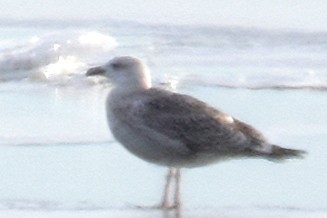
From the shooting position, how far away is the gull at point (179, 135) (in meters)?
7.35

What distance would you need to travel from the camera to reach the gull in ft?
24.1

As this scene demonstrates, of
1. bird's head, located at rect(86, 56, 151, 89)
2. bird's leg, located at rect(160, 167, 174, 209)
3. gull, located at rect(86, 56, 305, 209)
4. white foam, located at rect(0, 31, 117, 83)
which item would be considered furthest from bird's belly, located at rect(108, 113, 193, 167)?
white foam, located at rect(0, 31, 117, 83)

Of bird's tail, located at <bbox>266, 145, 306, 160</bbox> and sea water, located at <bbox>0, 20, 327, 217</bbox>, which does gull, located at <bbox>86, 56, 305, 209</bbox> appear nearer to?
bird's tail, located at <bbox>266, 145, 306, 160</bbox>

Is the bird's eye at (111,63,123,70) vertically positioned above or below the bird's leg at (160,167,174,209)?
above

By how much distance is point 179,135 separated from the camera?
24.3 feet

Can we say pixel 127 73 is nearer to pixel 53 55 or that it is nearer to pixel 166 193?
pixel 166 193

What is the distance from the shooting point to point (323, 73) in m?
11.7

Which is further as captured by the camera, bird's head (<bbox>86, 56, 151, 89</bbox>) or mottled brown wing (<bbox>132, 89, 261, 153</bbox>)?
bird's head (<bbox>86, 56, 151, 89</bbox>)

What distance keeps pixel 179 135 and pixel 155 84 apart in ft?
12.5

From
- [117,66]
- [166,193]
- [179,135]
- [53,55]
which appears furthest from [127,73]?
[53,55]

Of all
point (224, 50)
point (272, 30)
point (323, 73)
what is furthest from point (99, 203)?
point (272, 30)

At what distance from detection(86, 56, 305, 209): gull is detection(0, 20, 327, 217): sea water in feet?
0.86

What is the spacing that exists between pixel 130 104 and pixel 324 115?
230 cm

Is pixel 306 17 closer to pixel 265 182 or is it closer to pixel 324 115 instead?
pixel 324 115
